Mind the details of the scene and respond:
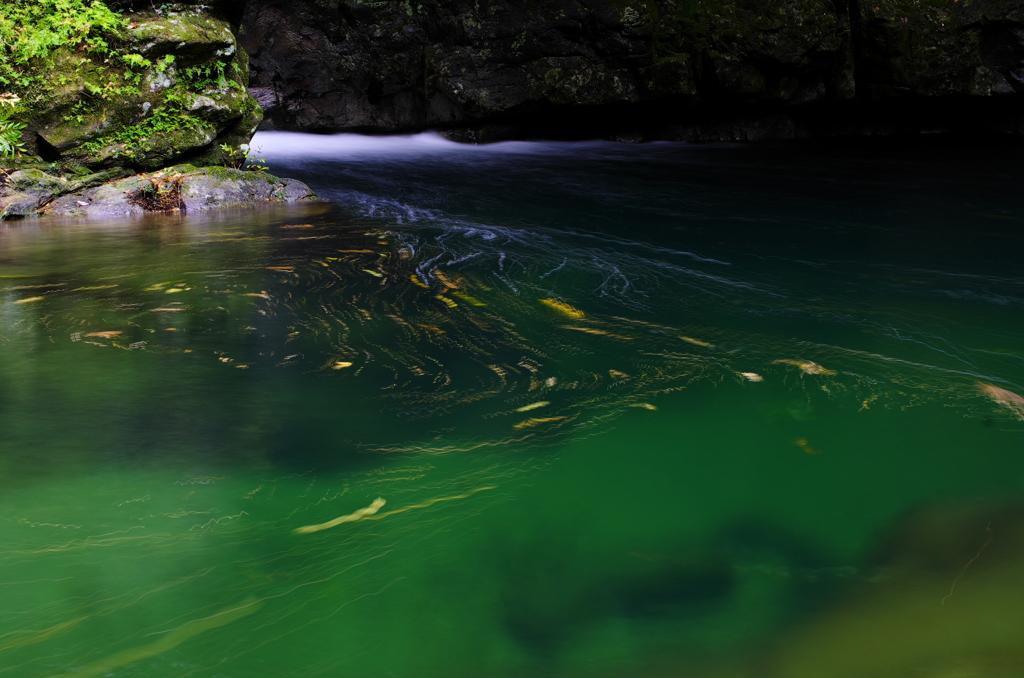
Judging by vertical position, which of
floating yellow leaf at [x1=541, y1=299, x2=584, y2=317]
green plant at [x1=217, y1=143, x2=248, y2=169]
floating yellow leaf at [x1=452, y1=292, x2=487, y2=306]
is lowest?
floating yellow leaf at [x1=541, y1=299, x2=584, y2=317]

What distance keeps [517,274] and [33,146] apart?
5.87 metres

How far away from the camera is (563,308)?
451cm

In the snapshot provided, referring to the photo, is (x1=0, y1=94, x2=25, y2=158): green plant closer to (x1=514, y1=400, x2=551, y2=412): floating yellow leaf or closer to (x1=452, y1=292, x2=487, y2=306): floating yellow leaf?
(x1=452, y1=292, x2=487, y2=306): floating yellow leaf

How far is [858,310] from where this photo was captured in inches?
175

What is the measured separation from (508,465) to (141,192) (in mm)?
A: 6786

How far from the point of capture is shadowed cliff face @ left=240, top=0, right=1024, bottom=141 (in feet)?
40.8

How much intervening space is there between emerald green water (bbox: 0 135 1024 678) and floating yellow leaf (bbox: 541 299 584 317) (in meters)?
0.02

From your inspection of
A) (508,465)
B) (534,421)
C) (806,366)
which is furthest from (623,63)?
(508,465)

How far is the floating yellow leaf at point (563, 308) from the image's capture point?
14.4 feet

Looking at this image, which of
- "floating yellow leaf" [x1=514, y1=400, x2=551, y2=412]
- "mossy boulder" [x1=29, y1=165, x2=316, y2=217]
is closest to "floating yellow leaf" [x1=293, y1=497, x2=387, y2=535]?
"floating yellow leaf" [x1=514, y1=400, x2=551, y2=412]

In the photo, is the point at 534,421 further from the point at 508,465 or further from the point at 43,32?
the point at 43,32

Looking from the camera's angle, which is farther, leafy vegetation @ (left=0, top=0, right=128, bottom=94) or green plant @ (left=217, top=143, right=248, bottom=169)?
green plant @ (left=217, top=143, right=248, bottom=169)

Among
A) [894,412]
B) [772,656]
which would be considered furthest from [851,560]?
[894,412]

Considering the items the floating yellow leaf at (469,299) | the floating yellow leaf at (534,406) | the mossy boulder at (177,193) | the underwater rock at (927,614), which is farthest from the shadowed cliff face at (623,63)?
the underwater rock at (927,614)
